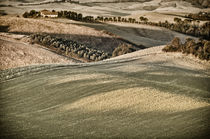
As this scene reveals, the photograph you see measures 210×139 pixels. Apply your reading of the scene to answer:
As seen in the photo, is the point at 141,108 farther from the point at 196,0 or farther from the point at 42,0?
the point at 196,0

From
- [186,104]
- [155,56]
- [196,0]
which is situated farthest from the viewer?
[196,0]

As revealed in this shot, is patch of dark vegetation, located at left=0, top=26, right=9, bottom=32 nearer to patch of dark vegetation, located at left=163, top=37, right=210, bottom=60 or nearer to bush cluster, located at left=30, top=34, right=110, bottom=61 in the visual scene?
bush cluster, located at left=30, top=34, right=110, bottom=61

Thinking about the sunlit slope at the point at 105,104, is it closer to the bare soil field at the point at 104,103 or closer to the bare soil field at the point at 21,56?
the bare soil field at the point at 104,103

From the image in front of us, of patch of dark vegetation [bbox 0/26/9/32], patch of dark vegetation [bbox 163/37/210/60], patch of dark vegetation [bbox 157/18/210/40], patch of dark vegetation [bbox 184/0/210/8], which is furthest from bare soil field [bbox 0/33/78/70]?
patch of dark vegetation [bbox 184/0/210/8]

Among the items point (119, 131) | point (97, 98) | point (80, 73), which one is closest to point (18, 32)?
point (80, 73)

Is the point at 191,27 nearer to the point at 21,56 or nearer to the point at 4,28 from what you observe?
the point at 4,28

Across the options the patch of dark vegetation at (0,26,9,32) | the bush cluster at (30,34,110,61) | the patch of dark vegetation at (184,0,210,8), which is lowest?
the bush cluster at (30,34,110,61)

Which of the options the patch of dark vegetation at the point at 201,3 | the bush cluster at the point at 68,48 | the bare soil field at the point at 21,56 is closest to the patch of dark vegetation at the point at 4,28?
the bush cluster at the point at 68,48

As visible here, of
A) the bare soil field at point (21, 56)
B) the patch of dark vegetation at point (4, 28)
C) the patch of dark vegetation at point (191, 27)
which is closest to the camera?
the bare soil field at point (21, 56)
